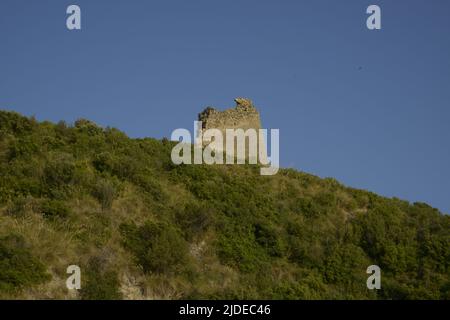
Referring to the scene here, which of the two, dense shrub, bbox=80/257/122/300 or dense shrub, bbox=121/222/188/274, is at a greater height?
dense shrub, bbox=121/222/188/274

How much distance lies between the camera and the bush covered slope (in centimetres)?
1440

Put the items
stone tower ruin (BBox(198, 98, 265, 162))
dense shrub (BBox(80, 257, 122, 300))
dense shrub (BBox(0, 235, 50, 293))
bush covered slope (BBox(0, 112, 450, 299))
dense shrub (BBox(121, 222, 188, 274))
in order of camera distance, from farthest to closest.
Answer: stone tower ruin (BBox(198, 98, 265, 162))
dense shrub (BBox(121, 222, 188, 274))
bush covered slope (BBox(0, 112, 450, 299))
dense shrub (BBox(80, 257, 122, 300))
dense shrub (BBox(0, 235, 50, 293))

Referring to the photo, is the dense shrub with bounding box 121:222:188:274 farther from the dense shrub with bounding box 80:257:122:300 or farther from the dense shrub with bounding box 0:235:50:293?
the dense shrub with bounding box 0:235:50:293

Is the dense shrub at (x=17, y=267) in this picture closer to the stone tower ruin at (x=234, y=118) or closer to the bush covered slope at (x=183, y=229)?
the bush covered slope at (x=183, y=229)

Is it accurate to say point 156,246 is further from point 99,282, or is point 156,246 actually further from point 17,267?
point 17,267

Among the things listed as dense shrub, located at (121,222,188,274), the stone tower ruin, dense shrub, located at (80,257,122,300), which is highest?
the stone tower ruin

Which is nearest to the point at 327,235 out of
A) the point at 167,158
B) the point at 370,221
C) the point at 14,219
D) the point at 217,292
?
the point at 370,221

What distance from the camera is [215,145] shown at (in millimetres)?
27828

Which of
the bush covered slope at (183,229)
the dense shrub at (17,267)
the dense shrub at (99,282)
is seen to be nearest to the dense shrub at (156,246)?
the bush covered slope at (183,229)

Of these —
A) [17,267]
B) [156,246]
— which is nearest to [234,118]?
[156,246]

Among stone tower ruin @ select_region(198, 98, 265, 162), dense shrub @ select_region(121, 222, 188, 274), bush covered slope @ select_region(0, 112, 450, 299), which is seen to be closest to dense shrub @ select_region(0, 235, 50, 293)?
bush covered slope @ select_region(0, 112, 450, 299)
